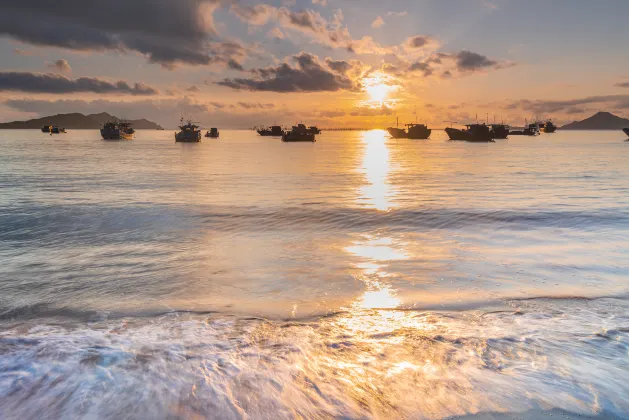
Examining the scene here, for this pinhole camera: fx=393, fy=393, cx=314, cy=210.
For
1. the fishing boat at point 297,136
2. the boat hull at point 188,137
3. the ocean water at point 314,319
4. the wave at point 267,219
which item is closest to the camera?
the ocean water at point 314,319

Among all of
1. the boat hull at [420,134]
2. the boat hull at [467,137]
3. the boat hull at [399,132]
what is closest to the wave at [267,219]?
the boat hull at [467,137]

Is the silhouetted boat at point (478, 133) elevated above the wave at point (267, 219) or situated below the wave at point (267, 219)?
above

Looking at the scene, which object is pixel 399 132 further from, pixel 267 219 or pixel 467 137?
Result: pixel 267 219

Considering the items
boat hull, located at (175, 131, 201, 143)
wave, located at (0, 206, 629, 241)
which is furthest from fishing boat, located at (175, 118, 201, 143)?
wave, located at (0, 206, 629, 241)

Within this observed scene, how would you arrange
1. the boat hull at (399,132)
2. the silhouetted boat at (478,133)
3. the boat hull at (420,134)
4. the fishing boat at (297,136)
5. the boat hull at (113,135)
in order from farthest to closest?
the boat hull at (399,132) → the boat hull at (420,134) → the fishing boat at (297,136) → the boat hull at (113,135) → the silhouetted boat at (478,133)

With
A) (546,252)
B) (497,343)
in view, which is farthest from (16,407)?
(546,252)

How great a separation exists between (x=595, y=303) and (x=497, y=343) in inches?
106

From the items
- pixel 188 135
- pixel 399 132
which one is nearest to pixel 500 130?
pixel 399 132

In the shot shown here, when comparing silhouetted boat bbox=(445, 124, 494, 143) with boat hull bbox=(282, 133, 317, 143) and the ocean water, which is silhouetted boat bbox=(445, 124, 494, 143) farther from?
the ocean water

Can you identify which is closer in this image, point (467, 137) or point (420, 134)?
point (467, 137)

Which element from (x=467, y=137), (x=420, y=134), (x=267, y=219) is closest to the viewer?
(x=267, y=219)

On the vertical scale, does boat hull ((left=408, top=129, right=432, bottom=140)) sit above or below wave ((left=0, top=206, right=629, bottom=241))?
above

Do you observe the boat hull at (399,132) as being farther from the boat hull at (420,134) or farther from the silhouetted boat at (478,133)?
the silhouetted boat at (478,133)

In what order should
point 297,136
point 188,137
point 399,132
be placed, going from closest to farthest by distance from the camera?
point 188,137 < point 297,136 < point 399,132
